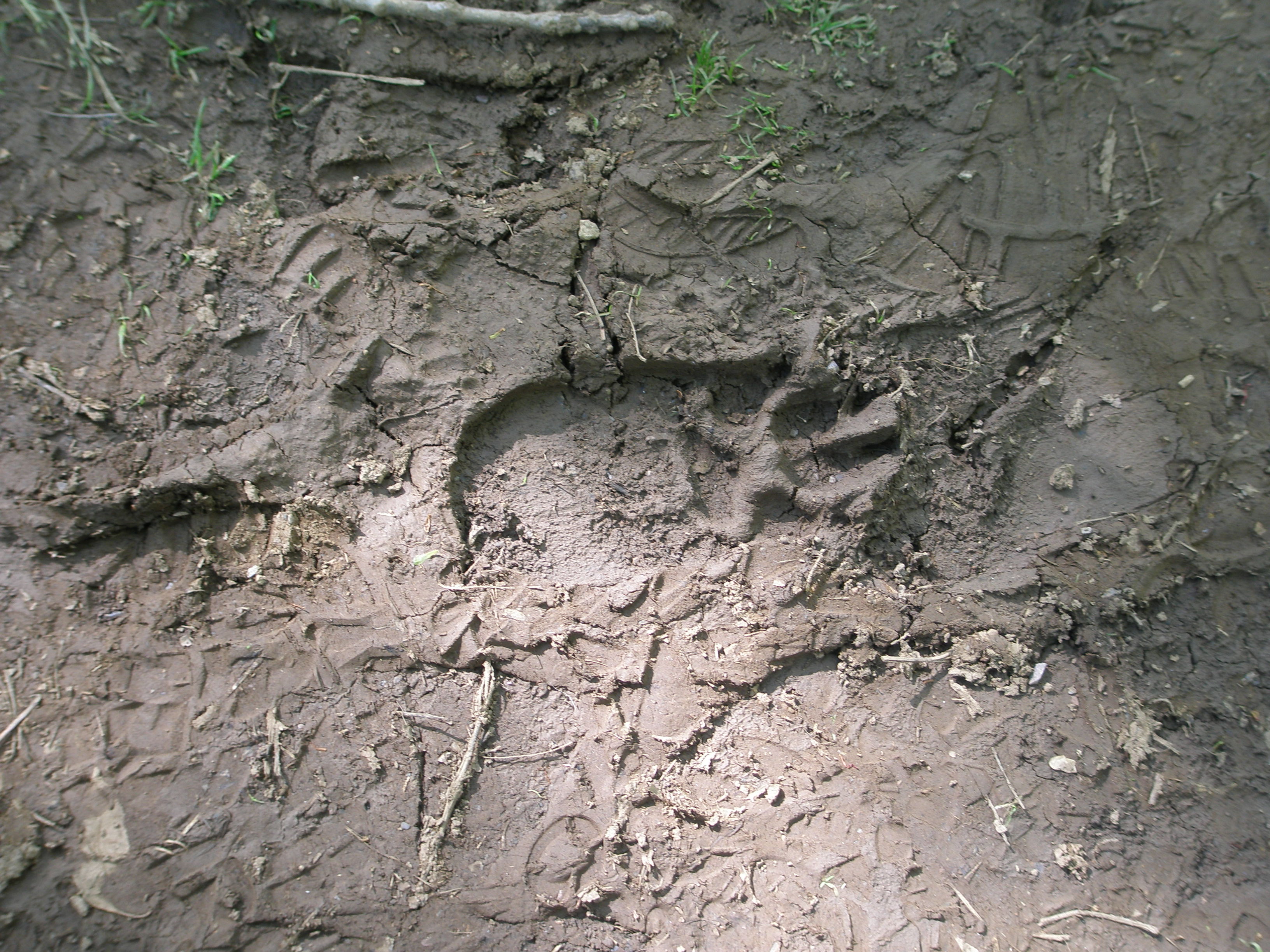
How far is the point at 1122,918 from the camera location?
1.80m

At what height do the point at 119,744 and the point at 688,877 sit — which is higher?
the point at 119,744

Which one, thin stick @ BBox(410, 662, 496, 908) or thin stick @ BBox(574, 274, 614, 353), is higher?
thin stick @ BBox(574, 274, 614, 353)

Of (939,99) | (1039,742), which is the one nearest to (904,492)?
(1039,742)

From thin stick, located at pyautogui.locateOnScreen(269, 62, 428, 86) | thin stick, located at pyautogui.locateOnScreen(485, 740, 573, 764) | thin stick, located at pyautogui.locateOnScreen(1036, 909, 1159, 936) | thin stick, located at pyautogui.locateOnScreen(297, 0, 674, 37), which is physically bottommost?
thin stick, located at pyautogui.locateOnScreen(1036, 909, 1159, 936)

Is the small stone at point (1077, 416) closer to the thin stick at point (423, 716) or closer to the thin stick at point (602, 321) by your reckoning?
the thin stick at point (602, 321)

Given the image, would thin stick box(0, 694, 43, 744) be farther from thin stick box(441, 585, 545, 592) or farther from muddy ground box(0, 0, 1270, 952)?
thin stick box(441, 585, 545, 592)

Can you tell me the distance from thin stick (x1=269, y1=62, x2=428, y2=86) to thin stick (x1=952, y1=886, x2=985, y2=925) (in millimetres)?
2865

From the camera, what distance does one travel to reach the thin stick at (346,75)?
2.24 metres

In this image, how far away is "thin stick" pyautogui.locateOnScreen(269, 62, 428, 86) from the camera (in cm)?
224

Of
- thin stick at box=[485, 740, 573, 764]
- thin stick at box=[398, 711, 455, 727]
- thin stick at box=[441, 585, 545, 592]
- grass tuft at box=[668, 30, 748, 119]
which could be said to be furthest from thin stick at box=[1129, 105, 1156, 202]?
thin stick at box=[398, 711, 455, 727]

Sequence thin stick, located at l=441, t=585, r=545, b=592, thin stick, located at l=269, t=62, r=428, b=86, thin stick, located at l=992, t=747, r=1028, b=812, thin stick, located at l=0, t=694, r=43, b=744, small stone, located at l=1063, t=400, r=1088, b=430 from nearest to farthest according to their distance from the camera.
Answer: thin stick, located at l=0, t=694, r=43, b=744 → thin stick, located at l=992, t=747, r=1028, b=812 → thin stick, located at l=441, t=585, r=545, b=592 → small stone, located at l=1063, t=400, r=1088, b=430 → thin stick, located at l=269, t=62, r=428, b=86

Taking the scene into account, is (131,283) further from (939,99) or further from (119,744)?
(939,99)

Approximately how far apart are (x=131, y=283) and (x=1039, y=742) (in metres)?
2.98

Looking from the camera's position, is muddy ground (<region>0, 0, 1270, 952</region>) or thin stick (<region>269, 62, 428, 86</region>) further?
thin stick (<region>269, 62, 428, 86</region>)
